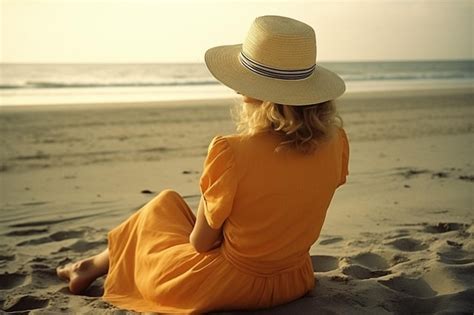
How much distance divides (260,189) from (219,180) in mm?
178

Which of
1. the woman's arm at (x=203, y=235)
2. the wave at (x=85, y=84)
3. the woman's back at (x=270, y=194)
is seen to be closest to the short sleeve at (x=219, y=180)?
the woman's back at (x=270, y=194)

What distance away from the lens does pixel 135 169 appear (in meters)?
6.52

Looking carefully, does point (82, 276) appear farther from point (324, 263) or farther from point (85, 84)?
point (85, 84)

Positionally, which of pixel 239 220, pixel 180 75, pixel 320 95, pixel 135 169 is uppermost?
pixel 320 95

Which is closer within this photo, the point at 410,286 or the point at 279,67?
the point at 279,67

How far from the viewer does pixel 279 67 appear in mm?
2520

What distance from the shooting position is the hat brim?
95.4 inches

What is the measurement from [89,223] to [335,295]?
2295 millimetres

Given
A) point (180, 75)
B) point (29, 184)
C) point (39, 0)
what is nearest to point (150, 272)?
point (29, 184)

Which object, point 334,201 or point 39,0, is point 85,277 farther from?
point 39,0

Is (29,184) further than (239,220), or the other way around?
(29,184)

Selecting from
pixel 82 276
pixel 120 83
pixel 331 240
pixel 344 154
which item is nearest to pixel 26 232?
pixel 82 276

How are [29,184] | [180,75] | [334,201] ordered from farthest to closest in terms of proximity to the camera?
[180,75]
[29,184]
[334,201]

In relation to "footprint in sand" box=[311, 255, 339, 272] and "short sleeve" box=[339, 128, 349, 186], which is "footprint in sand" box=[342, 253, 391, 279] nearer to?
"footprint in sand" box=[311, 255, 339, 272]
